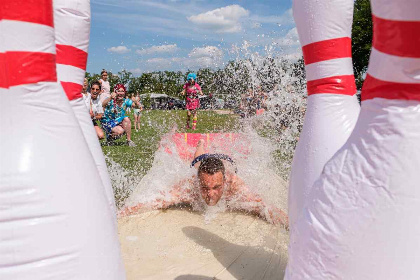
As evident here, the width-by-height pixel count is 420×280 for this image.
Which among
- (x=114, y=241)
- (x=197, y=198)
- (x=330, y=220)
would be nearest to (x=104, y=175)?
(x=114, y=241)

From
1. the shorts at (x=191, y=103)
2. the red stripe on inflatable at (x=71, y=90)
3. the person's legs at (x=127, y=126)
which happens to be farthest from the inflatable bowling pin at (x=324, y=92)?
the shorts at (x=191, y=103)

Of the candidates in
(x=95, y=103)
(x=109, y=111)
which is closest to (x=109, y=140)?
(x=109, y=111)

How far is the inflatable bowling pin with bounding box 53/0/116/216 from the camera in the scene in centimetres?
153

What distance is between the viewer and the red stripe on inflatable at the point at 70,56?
1616 mm

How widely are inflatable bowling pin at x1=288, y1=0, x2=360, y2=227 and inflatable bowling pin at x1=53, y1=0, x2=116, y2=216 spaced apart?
75cm

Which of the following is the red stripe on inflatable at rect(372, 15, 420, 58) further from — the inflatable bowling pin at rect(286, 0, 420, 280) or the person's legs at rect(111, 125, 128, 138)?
the person's legs at rect(111, 125, 128, 138)

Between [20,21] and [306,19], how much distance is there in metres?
1.10

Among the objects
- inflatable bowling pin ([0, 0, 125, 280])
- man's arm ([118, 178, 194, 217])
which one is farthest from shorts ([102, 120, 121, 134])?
inflatable bowling pin ([0, 0, 125, 280])

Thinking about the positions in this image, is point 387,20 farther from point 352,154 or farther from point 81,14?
point 81,14

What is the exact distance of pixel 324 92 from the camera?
1602 millimetres

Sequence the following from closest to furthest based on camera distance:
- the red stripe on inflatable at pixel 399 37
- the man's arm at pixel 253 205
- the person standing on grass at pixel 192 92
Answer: the red stripe on inflatable at pixel 399 37, the man's arm at pixel 253 205, the person standing on grass at pixel 192 92

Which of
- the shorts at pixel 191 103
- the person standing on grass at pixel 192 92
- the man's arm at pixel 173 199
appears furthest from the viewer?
the shorts at pixel 191 103

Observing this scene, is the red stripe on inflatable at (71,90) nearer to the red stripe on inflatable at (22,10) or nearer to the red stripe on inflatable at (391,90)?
the red stripe on inflatable at (22,10)

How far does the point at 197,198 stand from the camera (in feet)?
11.5
